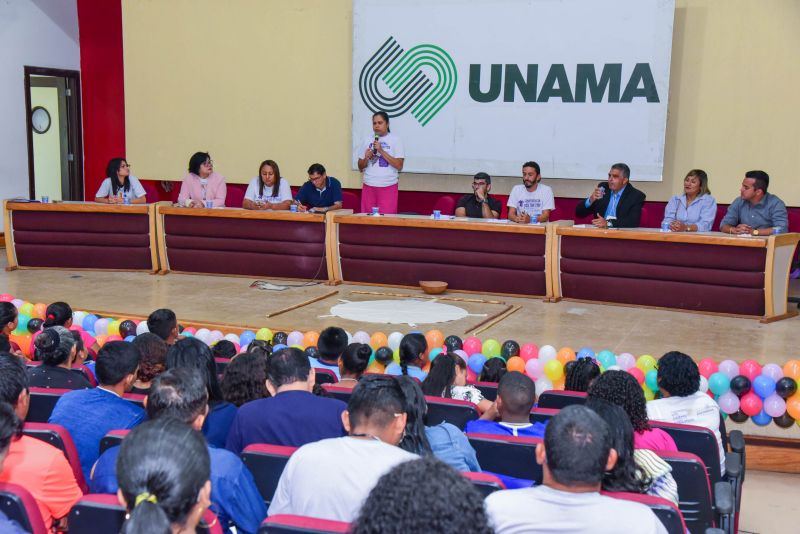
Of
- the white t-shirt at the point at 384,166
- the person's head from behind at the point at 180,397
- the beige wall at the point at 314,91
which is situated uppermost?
the beige wall at the point at 314,91

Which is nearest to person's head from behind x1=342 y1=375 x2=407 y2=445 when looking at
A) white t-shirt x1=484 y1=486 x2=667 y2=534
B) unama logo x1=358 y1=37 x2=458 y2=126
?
white t-shirt x1=484 y1=486 x2=667 y2=534

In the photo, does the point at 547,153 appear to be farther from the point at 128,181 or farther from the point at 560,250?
the point at 128,181

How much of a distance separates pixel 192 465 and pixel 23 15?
408 inches

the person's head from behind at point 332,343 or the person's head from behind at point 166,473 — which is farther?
the person's head from behind at point 332,343

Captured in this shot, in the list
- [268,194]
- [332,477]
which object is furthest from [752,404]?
[268,194]

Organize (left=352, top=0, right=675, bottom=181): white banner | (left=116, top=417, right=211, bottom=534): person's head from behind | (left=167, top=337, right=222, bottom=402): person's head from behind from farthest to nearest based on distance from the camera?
1. (left=352, top=0, right=675, bottom=181): white banner
2. (left=167, top=337, right=222, bottom=402): person's head from behind
3. (left=116, top=417, right=211, bottom=534): person's head from behind

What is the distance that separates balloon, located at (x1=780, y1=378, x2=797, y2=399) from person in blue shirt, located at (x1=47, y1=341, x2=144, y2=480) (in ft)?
10.1

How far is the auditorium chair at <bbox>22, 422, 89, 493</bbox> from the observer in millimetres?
2486

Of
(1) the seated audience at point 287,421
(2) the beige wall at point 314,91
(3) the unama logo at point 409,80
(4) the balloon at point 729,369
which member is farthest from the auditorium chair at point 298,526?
(3) the unama logo at point 409,80

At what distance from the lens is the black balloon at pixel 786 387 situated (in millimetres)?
4371

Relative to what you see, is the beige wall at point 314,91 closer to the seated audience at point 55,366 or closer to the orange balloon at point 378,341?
the orange balloon at point 378,341

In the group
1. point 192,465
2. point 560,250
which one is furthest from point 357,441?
point 560,250

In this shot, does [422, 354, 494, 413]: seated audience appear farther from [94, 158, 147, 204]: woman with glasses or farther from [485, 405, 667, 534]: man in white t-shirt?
[94, 158, 147, 204]: woman with glasses

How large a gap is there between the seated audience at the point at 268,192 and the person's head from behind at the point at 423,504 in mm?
6696
